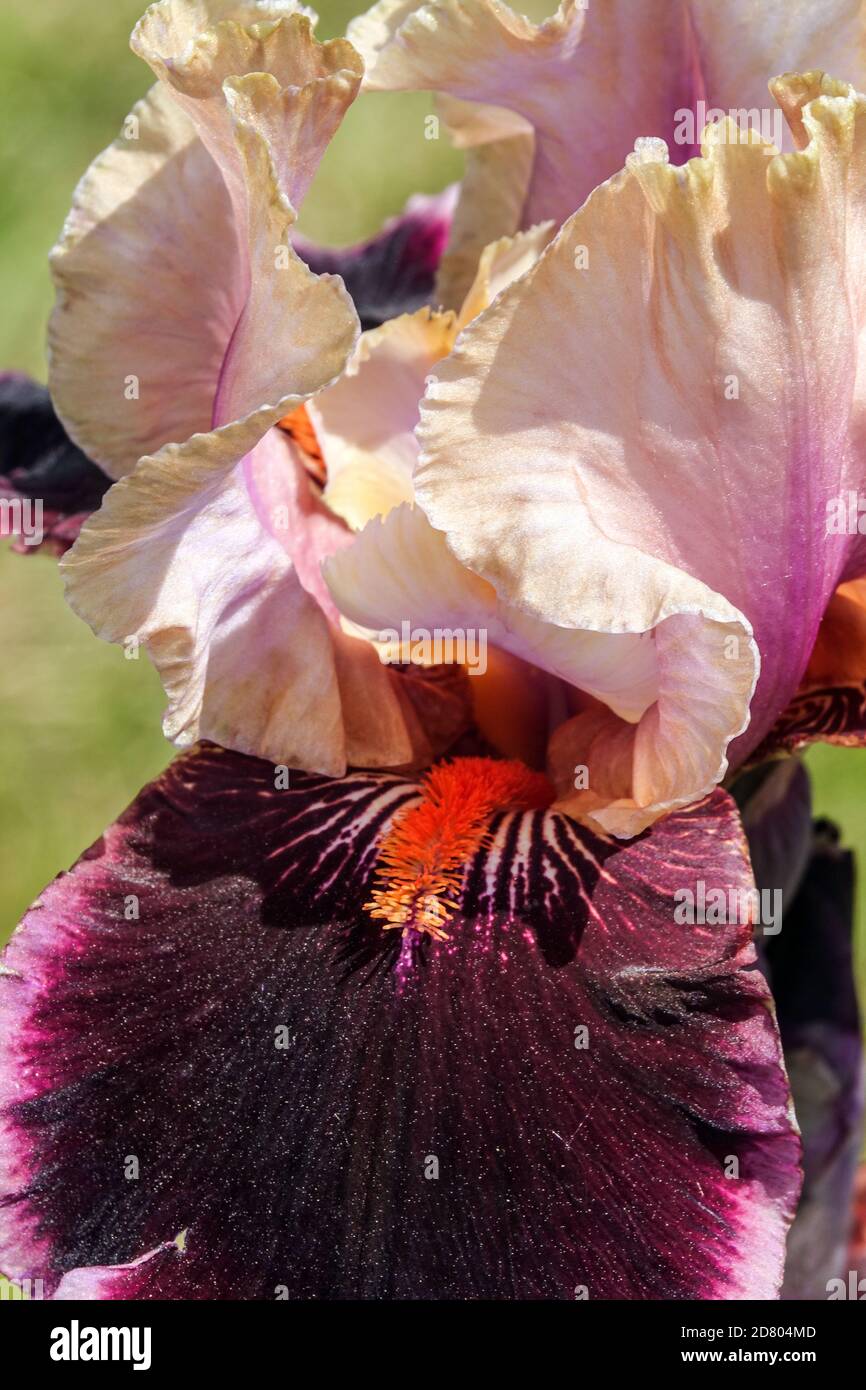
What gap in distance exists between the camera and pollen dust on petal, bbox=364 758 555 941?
4.48 ft

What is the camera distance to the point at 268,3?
135 centimetres

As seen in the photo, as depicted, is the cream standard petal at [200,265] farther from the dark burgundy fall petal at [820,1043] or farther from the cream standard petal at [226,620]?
the dark burgundy fall petal at [820,1043]

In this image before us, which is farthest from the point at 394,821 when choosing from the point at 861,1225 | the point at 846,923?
the point at 861,1225

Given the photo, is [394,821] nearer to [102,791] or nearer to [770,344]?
[770,344]

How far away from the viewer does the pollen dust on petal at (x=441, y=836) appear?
1.36m

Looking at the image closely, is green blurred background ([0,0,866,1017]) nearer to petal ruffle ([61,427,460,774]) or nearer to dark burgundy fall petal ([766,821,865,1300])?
dark burgundy fall petal ([766,821,865,1300])

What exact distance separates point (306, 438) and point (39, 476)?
1.39ft

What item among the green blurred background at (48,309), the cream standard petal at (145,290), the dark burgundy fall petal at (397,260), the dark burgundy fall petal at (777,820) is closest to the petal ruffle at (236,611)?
the cream standard petal at (145,290)

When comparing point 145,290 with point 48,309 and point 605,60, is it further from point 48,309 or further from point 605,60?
point 48,309

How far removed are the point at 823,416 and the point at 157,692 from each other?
2629 millimetres

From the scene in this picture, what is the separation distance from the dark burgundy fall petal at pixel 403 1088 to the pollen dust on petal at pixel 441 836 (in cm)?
2

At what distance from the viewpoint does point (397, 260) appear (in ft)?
7.20

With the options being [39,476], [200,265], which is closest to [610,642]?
[200,265]
